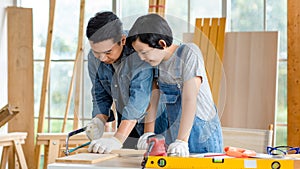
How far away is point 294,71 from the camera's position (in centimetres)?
459

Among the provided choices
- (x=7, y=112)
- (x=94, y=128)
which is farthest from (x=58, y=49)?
(x=94, y=128)

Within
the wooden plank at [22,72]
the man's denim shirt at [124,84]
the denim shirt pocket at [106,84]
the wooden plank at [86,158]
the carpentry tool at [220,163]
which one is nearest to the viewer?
the carpentry tool at [220,163]

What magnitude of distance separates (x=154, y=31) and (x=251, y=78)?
115 inches

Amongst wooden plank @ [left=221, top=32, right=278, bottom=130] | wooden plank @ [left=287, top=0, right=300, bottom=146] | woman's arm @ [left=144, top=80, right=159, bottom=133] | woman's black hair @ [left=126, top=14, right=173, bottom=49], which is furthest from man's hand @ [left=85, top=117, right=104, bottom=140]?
wooden plank @ [left=287, top=0, right=300, bottom=146]

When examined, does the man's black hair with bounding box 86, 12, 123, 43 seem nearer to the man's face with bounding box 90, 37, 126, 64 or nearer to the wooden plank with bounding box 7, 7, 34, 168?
the man's face with bounding box 90, 37, 126, 64

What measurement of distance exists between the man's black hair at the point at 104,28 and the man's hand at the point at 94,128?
0.34 meters

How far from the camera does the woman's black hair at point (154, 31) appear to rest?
1.82 metres

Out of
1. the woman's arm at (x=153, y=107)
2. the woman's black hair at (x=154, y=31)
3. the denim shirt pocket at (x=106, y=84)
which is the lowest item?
the woman's arm at (x=153, y=107)

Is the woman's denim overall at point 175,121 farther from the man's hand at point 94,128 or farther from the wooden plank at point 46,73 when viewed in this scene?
the wooden plank at point 46,73

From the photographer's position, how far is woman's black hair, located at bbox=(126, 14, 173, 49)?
1.82 metres

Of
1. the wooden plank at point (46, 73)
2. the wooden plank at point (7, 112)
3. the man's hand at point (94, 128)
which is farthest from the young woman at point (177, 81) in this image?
the wooden plank at point (46, 73)

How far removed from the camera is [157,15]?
183cm

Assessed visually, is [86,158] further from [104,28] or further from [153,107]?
[104,28]

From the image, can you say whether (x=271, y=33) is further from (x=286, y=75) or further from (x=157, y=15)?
(x=157, y=15)
